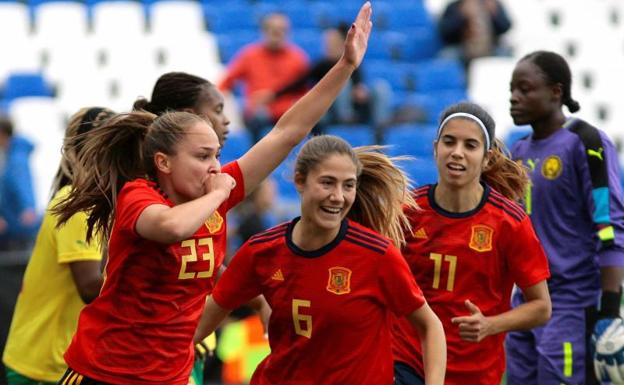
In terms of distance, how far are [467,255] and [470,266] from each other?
0.05 m

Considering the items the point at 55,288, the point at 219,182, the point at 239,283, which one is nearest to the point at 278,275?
the point at 239,283

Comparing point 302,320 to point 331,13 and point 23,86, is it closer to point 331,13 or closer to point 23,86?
point 23,86

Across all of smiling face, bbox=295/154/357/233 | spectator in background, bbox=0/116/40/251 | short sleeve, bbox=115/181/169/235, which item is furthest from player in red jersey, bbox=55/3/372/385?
spectator in background, bbox=0/116/40/251

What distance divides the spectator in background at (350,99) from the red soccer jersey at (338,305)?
7.13 meters

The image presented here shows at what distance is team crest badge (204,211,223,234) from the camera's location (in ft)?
17.4

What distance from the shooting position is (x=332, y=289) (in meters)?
5.33

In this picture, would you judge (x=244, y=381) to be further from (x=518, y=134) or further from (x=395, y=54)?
(x=395, y=54)

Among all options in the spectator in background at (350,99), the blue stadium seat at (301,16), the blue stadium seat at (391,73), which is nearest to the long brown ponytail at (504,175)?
the spectator in background at (350,99)

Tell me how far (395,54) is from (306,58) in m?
1.48

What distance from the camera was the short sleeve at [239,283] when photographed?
550 cm

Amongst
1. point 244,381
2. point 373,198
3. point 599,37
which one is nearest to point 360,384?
point 373,198

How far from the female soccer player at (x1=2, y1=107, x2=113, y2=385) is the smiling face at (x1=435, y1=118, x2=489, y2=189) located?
5.18ft

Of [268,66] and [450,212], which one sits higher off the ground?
[450,212]

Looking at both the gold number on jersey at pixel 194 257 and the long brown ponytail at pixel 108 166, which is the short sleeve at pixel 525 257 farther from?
the long brown ponytail at pixel 108 166
